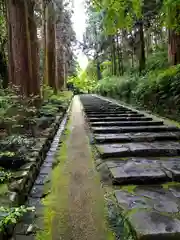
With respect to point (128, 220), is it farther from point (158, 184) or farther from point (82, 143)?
point (82, 143)

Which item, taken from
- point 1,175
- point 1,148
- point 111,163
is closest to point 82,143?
point 111,163

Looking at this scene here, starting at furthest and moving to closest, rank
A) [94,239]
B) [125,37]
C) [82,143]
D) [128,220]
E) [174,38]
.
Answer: [125,37] → [174,38] → [82,143] → [128,220] → [94,239]

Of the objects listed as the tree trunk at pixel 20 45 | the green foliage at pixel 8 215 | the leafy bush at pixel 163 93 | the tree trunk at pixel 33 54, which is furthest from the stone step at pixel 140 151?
the tree trunk at pixel 33 54

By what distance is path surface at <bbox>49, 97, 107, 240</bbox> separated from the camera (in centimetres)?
218

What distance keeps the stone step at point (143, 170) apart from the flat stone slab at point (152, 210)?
15 cm

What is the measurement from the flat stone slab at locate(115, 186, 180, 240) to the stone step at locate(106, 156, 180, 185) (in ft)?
0.48

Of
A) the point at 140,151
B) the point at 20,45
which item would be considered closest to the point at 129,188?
the point at 140,151

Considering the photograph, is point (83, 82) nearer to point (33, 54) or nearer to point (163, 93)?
point (33, 54)

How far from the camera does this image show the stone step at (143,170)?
313 cm

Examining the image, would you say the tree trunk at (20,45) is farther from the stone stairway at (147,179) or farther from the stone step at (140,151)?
the stone step at (140,151)

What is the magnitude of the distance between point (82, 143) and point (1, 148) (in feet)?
7.46

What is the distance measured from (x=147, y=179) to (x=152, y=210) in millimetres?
753

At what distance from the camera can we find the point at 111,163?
147 inches

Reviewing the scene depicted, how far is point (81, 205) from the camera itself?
2.67 metres
